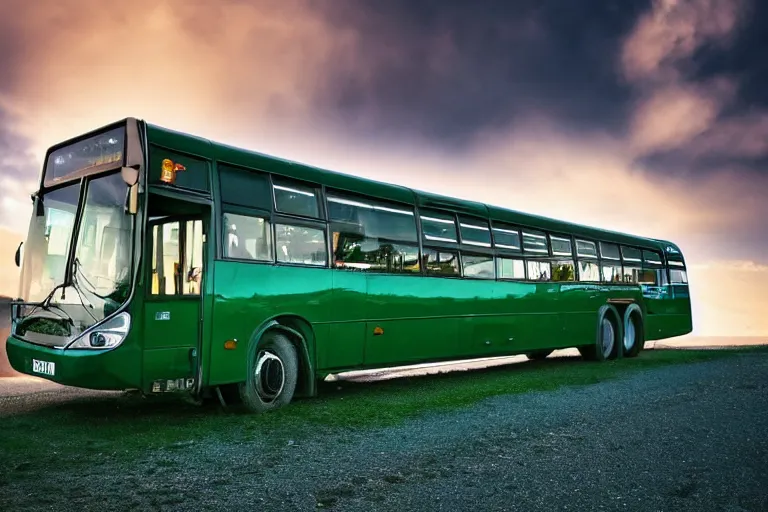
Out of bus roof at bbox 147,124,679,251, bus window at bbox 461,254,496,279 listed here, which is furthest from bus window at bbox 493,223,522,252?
bus window at bbox 461,254,496,279

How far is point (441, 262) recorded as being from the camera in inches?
466

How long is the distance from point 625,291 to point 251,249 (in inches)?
483

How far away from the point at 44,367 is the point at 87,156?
2.46m

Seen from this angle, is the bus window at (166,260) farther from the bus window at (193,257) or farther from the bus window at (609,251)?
the bus window at (609,251)

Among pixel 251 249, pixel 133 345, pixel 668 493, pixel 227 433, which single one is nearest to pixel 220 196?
pixel 251 249

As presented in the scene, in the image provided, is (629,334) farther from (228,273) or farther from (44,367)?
(44,367)

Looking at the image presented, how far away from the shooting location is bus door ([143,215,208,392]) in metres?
7.46

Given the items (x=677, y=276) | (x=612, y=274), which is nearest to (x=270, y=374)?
(x=612, y=274)

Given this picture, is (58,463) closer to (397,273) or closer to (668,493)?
(668,493)

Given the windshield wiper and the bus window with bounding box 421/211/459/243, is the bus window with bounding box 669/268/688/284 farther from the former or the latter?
the windshield wiper

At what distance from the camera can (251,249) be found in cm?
862

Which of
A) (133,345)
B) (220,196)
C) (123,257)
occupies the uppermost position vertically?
(220,196)

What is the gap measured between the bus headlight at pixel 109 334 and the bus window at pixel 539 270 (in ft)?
29.6

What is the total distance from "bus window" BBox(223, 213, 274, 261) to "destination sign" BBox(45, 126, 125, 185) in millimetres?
1423
